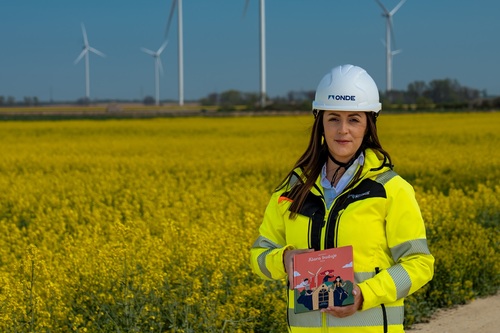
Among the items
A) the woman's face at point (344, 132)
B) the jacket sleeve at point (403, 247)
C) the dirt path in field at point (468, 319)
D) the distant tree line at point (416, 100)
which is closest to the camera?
the jacket sleeve at point (403, 247)

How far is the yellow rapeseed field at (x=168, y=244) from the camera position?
5812 millimetres

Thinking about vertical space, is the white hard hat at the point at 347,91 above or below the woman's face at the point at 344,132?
above

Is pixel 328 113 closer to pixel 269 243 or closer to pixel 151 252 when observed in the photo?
pixel 269 243

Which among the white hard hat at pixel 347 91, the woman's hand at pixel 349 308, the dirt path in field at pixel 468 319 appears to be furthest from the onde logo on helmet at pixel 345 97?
the dirt path in field at pixel 468 319

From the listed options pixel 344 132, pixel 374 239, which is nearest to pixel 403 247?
pixel 374 239

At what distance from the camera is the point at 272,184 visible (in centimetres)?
1594

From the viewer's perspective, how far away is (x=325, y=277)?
2688 mm

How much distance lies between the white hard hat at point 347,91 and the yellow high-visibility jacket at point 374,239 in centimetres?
22

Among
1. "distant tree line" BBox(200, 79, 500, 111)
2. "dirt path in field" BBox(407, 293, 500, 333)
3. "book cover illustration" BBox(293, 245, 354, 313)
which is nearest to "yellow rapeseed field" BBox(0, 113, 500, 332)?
"dirt path in field" BBox(407, 293, 500, 333)

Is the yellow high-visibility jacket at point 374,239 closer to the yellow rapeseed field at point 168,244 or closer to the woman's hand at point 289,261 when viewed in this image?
the woman's hand at point 289,261

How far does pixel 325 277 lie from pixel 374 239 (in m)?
0.28

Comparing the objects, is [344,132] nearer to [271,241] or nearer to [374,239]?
[374,239]

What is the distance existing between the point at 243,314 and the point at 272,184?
9.74 m

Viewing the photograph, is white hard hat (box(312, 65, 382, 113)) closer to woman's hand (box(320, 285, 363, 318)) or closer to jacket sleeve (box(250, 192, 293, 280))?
jacket sleeve (box(250, 192, 293, 280))
